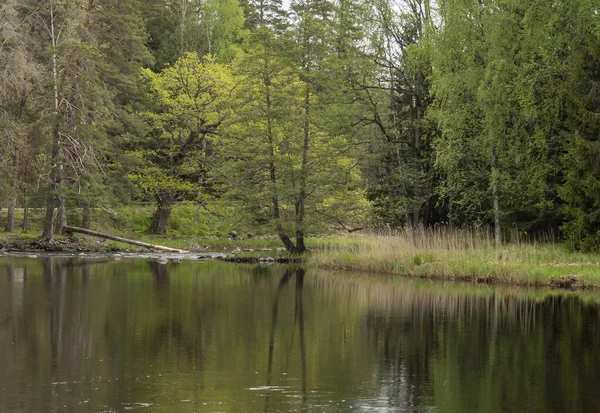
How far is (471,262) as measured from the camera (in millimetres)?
24750

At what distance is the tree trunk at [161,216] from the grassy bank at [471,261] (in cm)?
1512

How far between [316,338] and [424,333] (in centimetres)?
215

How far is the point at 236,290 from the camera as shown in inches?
869

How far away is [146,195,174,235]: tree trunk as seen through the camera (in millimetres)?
43750

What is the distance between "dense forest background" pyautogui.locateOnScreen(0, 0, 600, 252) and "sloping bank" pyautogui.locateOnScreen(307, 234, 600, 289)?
243 cm

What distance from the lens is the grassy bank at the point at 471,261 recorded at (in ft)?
76.1

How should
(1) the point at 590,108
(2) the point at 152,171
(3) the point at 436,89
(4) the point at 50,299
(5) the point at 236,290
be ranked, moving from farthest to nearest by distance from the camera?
(2) the point at 152,171, (3) the point at 436,89, (1) the point at 590,108, (5) the point at 236,290, (4) the point at 50,299

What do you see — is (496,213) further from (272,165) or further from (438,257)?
(272,165)

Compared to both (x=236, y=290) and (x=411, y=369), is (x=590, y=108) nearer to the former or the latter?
(x=236, y=290)

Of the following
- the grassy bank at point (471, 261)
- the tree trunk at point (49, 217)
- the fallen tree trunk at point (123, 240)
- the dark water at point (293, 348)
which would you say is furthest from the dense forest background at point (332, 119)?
the dark water at point (293, 348)

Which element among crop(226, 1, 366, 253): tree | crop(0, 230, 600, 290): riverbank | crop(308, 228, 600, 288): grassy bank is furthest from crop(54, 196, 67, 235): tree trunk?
crop(308, 228, 600, 288): grassy bank

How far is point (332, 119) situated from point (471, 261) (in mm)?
12215

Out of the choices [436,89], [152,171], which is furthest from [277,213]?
[152,171]

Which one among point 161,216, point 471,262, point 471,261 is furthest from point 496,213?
point 161,216
